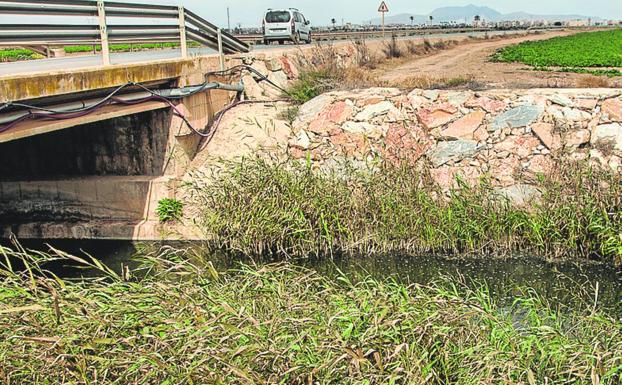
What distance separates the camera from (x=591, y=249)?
11555 millimetres

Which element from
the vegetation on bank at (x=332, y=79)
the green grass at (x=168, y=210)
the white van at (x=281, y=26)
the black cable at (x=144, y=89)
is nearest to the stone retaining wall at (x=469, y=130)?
the vegetation on bank at (x=332, y=79)

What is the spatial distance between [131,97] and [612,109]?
933cm

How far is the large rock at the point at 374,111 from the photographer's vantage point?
1542 centimetres

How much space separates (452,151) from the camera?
14.5 metres

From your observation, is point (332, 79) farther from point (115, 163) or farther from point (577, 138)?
point (577, 138)

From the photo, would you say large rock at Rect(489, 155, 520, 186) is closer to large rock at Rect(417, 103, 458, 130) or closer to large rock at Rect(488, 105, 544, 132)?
large rock at Rect(488, 105, 544, 132)

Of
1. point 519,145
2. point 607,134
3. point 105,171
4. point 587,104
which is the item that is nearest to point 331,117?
point 519,145

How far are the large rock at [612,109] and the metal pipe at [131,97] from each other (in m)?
8.34

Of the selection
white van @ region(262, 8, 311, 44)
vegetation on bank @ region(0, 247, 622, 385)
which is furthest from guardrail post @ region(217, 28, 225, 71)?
white van @ region(262, 8, 311, 44)

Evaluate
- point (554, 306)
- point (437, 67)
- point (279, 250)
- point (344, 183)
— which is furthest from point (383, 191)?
point (437, 67)

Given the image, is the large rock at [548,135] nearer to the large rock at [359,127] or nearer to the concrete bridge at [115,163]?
the large rock at [359,127]

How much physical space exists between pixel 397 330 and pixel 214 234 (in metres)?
7.10

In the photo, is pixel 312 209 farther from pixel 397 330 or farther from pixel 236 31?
pixel 236 31

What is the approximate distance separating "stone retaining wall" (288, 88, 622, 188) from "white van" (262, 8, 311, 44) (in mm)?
15135
